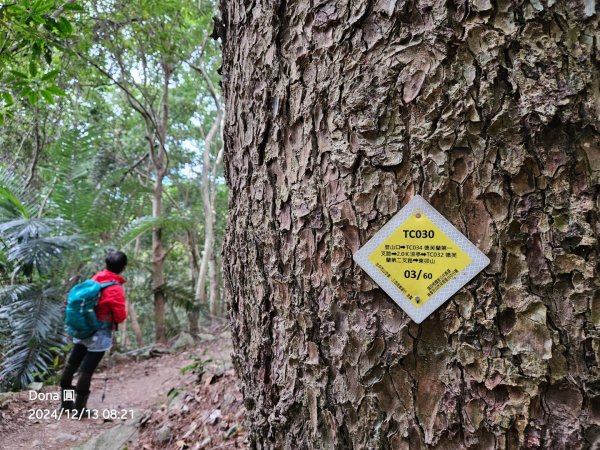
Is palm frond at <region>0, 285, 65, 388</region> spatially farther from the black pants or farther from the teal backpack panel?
the teal backpack panel

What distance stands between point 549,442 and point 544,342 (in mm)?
185

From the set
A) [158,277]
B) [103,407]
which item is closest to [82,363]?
[103,407]

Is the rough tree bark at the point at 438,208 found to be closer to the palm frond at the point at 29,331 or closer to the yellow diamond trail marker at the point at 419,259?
the yellow diamond trail marker at the point at 419,259

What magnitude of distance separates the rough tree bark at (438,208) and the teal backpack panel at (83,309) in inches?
123

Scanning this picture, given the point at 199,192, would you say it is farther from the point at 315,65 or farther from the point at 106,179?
the point at 315,65

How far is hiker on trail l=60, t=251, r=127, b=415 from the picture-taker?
3.69 meters

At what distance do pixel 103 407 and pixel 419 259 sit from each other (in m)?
4.74

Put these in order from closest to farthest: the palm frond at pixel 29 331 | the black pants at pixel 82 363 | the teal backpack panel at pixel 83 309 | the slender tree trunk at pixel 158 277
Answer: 1. the teal backpack panel at pixel 83 309
2. the black pants at pixel 82 363
3. the palm frond at pixel 29 331
4. the slender tree trunk at pixel 158 277

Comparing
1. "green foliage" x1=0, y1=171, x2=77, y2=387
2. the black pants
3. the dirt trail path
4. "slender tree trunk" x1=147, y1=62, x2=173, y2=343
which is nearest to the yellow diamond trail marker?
the dirt trail path

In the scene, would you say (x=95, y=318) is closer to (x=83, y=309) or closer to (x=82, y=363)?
(x=83, y=309)

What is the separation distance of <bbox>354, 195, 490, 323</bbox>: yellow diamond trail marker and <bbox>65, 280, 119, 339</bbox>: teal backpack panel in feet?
11.2

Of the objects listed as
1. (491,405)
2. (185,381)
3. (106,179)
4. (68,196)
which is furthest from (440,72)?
(106,179)

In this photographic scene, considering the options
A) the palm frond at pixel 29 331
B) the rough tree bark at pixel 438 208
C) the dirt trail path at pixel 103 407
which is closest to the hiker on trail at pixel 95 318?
the dirt trail path at pixel 103 407

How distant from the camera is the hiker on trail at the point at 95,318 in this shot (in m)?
3.69
